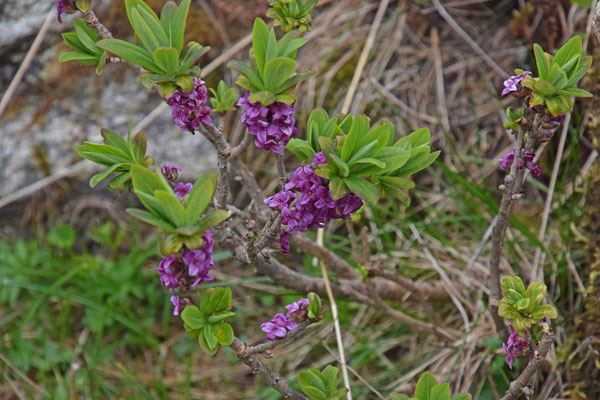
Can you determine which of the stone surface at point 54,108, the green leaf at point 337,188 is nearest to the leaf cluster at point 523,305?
the green leaf at point 337,188

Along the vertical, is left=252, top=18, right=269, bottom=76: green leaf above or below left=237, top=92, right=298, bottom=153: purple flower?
above

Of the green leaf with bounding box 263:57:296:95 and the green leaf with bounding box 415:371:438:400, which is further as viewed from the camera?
the green leaf with bounding box 415:371:438:400

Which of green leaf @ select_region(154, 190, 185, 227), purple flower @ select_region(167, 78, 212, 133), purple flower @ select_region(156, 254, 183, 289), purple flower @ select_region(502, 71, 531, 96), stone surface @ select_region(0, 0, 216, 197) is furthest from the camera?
stone surface @ select_region(0, 0, 216, 197)

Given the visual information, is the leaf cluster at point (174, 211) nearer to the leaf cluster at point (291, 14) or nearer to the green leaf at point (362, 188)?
the green leaf at point (362, 188)

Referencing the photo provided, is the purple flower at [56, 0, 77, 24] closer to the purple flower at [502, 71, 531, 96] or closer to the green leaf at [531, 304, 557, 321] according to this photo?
the purple flower at [502, 71, 531, 96]

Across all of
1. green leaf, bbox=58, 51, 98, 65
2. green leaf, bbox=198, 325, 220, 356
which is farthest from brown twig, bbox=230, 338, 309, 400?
green leaf, bbox=58, 51, 98, 65

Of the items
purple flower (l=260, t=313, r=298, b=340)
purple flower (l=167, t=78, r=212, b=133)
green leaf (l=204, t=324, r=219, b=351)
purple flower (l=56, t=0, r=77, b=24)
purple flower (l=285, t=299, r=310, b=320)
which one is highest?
purple flower (l=56, t=0, r=77, b=24)

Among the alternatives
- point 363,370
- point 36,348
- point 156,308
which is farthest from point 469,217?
point 36,348
